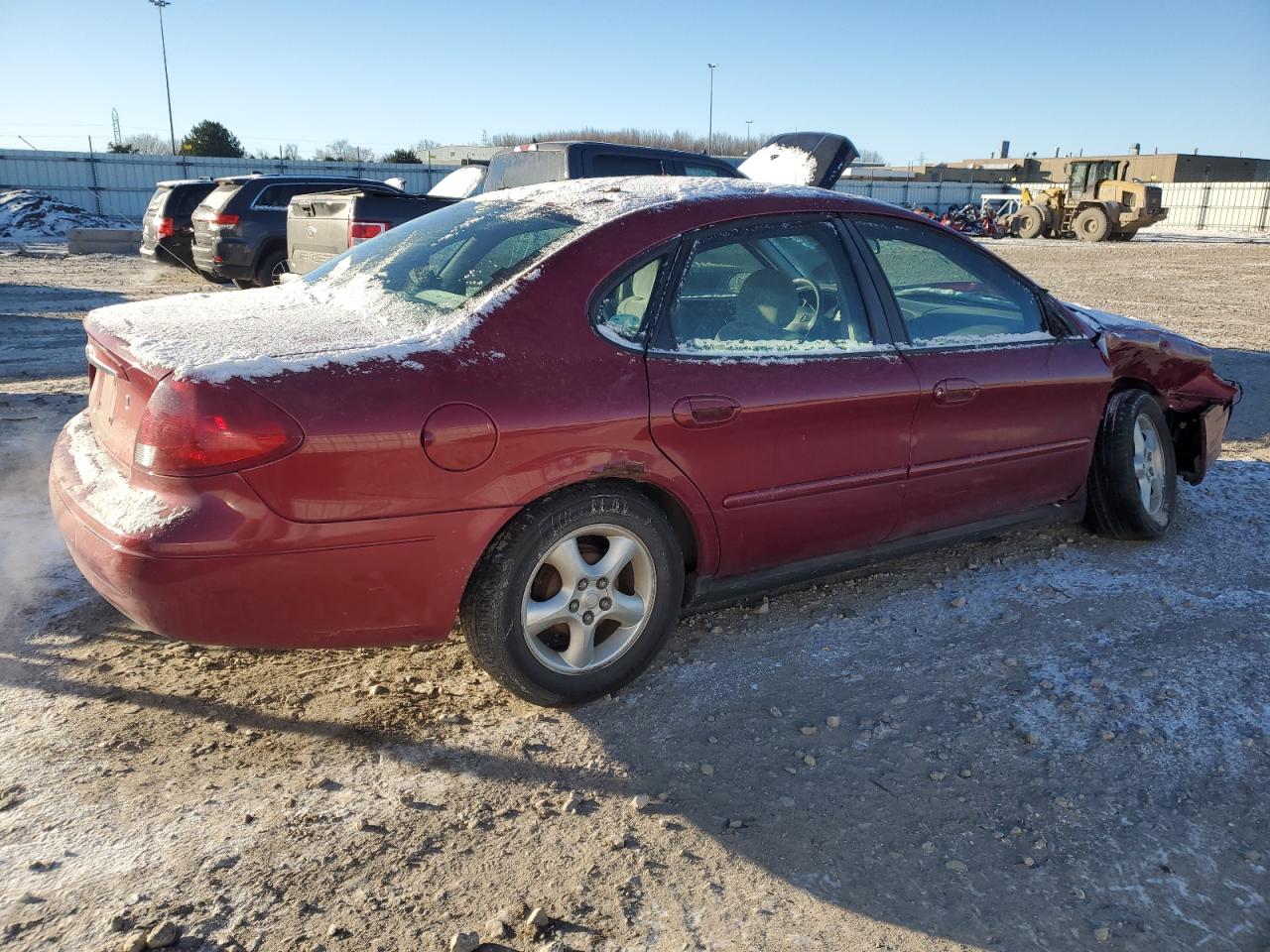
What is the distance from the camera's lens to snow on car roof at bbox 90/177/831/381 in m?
2.61

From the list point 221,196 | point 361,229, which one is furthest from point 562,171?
point 221,196

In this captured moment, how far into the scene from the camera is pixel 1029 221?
34.1 metres

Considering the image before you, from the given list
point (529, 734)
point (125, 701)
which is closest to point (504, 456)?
point (529, 734)

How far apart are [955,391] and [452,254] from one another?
1.90 m

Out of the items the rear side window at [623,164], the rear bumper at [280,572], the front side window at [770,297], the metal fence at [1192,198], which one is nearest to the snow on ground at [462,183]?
the rear side window at [623,164]

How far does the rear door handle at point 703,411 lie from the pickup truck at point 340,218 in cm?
614

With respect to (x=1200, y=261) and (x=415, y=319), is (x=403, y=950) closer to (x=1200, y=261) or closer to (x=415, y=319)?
(x=415, y=319)

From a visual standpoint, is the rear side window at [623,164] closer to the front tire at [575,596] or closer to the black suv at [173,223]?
the front tire at [575,596]

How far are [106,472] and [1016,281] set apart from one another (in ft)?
11.4

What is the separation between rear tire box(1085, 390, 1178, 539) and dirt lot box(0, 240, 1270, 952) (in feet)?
1.43

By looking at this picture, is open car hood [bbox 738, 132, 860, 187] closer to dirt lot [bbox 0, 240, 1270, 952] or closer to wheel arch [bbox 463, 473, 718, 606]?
dirt lot [bbox 0, 240, 1270, 952]

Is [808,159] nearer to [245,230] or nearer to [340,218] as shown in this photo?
[340,218]

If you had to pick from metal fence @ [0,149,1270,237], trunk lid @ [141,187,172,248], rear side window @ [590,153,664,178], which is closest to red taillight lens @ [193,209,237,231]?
trunk lid @ [141,187,172,248]

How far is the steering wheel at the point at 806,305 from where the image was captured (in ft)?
11.3
